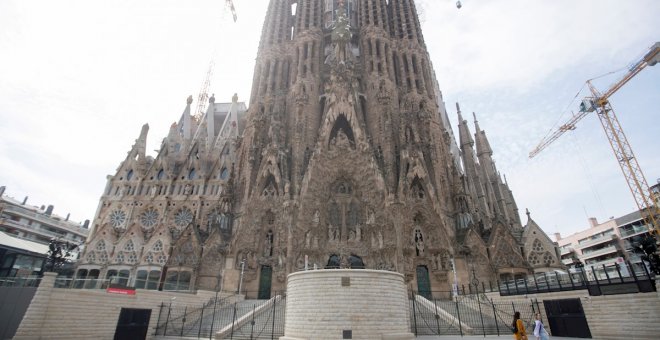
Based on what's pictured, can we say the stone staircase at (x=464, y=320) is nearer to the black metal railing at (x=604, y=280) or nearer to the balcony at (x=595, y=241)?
the black metal railing at (x=604, y=280)

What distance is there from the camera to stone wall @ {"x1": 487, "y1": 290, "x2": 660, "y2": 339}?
13.1 m

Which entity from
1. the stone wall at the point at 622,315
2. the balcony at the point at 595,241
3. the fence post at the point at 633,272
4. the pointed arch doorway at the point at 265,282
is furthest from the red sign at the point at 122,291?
the balcony at the point at 595,241

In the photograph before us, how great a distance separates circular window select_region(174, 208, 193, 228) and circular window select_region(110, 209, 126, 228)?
19.2 feet

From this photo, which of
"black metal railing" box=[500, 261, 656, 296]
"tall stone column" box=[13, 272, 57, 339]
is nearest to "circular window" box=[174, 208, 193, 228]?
"tall stone column" box=[13, 272, 57, 339]

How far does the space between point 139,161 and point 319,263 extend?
2866 centimetres

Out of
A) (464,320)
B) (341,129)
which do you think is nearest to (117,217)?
(341,129)

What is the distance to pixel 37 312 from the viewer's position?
14359mm

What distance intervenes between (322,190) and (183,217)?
59.8 ft

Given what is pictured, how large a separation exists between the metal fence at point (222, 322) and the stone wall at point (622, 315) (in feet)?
46.0

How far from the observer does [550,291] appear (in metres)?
16.7

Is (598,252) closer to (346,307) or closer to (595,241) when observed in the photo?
(595,241)

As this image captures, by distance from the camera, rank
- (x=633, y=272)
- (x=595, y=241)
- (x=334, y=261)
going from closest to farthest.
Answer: (x=633, y=272)
(x=334, y=261)
(x=595, y=241)

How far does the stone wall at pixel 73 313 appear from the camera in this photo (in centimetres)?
1428

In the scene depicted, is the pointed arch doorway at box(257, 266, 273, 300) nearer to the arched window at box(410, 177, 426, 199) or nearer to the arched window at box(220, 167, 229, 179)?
the arched window at box(410, 177, 426, 199)
